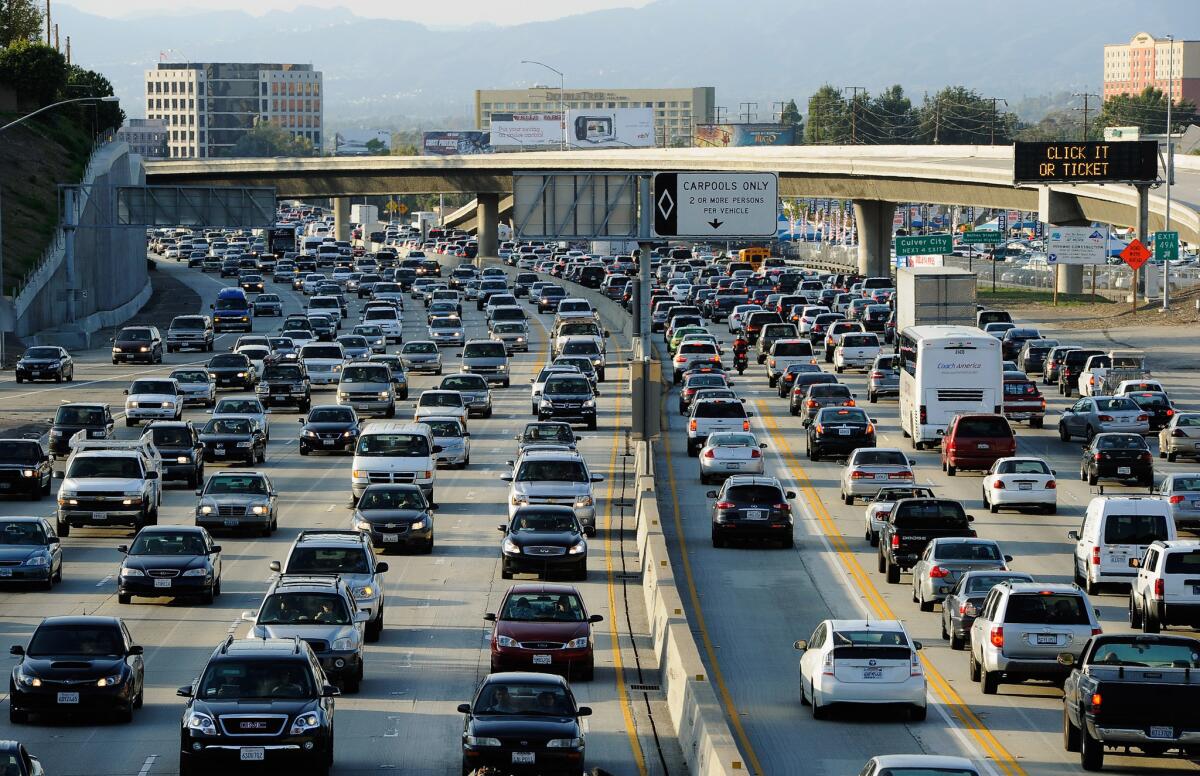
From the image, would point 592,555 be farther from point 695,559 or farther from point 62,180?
point 62,180

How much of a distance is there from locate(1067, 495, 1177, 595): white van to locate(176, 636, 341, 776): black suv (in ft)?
53.7

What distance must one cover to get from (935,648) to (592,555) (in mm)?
9972

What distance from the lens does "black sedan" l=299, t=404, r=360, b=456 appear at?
5291 cm

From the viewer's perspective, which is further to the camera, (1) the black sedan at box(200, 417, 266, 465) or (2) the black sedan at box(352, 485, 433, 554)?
(1) the black sedan at box(200, 417, 266, 465)

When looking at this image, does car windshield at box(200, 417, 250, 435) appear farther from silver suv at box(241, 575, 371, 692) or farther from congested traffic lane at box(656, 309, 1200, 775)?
silver suv at box(241, 575, 371, 692)

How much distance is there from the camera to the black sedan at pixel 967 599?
2831cm

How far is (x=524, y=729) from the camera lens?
20.0 meters

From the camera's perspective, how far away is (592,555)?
38.1m

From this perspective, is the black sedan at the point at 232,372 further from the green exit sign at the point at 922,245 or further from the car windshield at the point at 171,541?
the green exit sign at the point at 922,245

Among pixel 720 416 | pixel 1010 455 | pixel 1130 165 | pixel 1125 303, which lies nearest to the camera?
pixel 1010 455

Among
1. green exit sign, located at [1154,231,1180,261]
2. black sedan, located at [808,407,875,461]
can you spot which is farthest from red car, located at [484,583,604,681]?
green exit sign, located at [1154,231,1180,261]

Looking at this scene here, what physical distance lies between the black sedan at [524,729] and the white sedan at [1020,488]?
978 inches

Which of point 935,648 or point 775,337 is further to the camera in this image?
point 775,337

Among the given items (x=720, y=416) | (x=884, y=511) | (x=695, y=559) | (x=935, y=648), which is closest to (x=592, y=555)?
(x=695, y=559)
